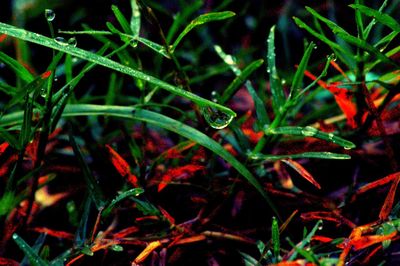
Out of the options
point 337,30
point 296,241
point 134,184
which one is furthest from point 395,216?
point 134,184

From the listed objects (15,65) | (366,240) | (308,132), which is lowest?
(366,240)

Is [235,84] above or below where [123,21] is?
below

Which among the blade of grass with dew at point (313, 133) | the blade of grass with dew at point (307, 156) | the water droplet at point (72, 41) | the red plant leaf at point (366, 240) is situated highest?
the water droplet at point (72, 41)

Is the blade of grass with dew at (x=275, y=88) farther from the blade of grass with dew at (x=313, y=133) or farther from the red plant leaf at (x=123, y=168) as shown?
the red plant leaf at (x=123, y=168)

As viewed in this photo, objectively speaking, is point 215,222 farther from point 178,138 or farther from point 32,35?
point 32,35

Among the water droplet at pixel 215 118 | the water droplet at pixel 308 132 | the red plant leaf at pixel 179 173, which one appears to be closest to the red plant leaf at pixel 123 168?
the red plant leaf at pixel 179 173

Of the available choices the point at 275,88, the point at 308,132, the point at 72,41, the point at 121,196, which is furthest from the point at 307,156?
the point at 72,41

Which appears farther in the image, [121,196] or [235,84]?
[235,84]

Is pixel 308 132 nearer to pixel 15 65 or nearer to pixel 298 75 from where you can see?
pixel 298 75

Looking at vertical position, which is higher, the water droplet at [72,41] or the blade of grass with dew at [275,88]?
the water droplet at [72,41]
